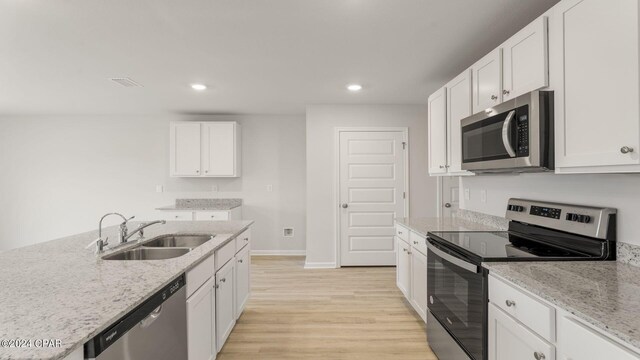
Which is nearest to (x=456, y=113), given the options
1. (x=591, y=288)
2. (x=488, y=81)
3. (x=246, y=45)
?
(x=488, y=81)

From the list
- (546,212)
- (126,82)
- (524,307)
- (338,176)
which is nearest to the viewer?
(524,307)

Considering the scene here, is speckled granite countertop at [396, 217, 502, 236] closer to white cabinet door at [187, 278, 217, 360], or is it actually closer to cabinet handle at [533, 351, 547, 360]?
cabinet handle at [533, 351, 547, 360]

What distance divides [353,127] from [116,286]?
365 cm

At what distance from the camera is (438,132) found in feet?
9.56

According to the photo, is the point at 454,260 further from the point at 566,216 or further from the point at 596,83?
the point at 596,83

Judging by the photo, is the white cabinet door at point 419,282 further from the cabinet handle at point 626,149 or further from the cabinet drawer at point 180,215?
the cabinet drawer at point 180,215

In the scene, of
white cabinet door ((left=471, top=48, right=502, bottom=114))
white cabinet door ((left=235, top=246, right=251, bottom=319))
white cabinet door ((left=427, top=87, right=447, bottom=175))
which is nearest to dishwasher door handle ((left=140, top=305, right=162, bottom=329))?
white cabinet door ((left=235, top=246, right=251, bottom=319))

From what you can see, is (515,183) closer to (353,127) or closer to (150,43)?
(353,127)

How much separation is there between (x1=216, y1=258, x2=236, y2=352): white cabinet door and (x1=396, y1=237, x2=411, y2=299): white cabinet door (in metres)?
1.55

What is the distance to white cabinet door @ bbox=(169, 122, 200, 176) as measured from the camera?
479cm

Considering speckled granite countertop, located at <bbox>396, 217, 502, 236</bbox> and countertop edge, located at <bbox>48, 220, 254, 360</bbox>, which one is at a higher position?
speckled granite countertop, located at <bbox>396, 217, 502, 236</bbox>

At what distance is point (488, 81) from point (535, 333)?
1.60m

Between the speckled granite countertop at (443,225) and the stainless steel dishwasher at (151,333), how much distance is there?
176 centimetres

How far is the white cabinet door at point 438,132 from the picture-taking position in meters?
2.79
